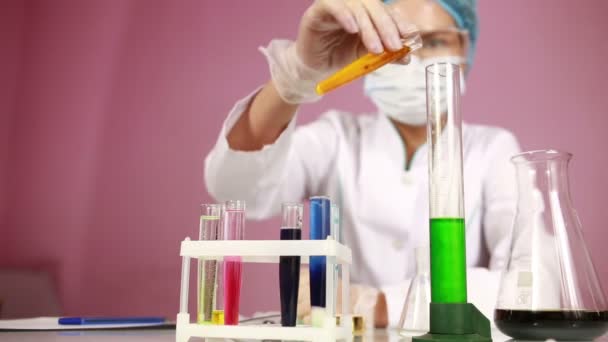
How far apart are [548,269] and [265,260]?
0.26 m

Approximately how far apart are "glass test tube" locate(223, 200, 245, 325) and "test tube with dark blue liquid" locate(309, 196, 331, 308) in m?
0.07

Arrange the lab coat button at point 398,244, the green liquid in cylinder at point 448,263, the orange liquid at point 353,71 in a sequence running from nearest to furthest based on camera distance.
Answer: the green liquid in cylinder at point 448,263 < the orange liquid at point 353,71 < the lab coat button at point 398,244

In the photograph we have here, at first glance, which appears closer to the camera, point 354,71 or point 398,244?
point 354,71

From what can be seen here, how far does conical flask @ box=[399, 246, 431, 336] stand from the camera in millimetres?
666

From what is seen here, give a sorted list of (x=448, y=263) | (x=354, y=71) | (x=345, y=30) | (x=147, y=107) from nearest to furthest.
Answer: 1. (x=448, y=263)
2. (x=354, y=71)
3. (x=345, y=30)
4. (x=147, y=107)

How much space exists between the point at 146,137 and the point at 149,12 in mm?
377

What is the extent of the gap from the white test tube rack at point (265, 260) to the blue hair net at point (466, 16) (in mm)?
964

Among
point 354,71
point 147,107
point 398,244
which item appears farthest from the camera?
point 147,107

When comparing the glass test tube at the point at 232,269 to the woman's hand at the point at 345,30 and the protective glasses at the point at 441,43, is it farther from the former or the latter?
the protective glasses at the point at 441,43

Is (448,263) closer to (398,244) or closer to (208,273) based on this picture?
(208,273)

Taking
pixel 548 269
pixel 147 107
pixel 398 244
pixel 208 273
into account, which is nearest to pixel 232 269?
pixel 208 273

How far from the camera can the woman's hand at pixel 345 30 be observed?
0.72 meters

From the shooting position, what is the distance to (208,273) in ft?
1.76

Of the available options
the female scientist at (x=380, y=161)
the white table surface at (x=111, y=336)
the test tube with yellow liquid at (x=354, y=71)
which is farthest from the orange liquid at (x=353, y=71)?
the female scientist at (x=380, y=161)
